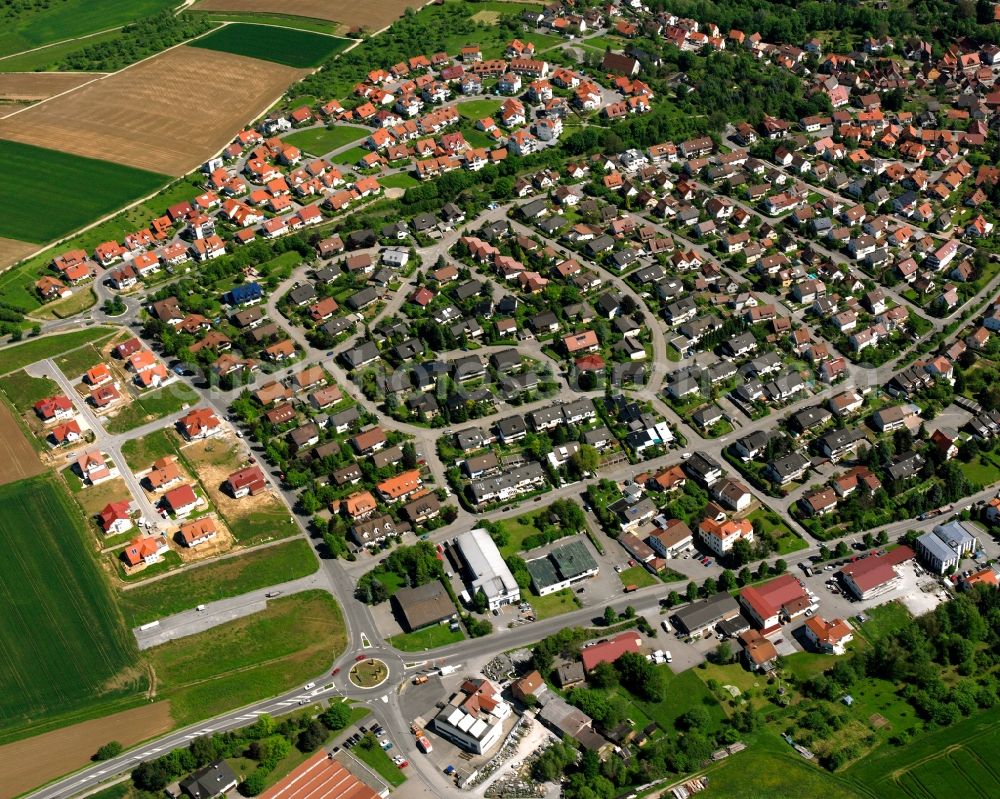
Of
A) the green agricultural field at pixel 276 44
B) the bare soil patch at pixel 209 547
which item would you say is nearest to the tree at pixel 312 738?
the bare soil patch at pixel 209 547

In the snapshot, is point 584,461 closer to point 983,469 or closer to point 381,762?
point 381,762

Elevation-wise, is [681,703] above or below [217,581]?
below

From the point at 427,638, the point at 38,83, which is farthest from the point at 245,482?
the point at 38,83

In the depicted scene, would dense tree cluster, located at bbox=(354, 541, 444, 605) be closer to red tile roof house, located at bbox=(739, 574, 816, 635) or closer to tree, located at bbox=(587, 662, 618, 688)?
tree, located at bbox=(587, 662, 618, 688)

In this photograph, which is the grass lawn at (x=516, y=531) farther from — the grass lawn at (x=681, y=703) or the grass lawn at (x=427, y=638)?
the grass lawn at (x=681, y=703)

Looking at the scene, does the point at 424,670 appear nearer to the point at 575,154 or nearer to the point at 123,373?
the point at 123,373

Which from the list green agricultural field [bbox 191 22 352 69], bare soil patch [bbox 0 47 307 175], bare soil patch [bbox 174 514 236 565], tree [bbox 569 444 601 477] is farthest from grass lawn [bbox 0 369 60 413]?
green agricultural field [bbox 191 22 352 69]
